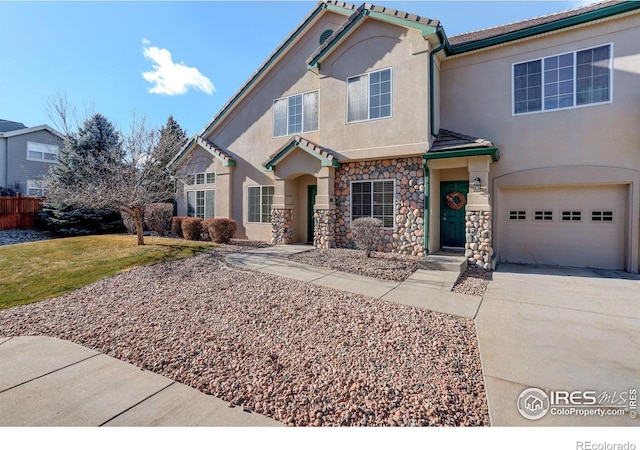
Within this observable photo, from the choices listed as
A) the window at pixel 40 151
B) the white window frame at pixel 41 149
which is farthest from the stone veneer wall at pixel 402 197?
the window at pixel 40 151

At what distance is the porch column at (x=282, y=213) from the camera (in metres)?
12.7

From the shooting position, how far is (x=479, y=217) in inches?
351

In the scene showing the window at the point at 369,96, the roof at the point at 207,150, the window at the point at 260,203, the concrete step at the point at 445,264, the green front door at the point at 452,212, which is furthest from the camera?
the roof at the point at 207,150

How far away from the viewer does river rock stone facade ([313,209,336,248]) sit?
11305 millimetres

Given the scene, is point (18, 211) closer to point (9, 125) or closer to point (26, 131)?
point (26, 131)

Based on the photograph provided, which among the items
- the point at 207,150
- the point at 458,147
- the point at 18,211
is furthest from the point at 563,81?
the point at 18,211

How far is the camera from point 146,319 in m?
5.12

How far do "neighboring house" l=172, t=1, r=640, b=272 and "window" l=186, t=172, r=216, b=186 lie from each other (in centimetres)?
445

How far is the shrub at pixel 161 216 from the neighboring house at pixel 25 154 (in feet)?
39.1

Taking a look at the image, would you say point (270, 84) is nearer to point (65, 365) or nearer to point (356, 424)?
point (65, 365)

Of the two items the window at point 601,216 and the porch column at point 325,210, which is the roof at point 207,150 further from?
the window at point 601,216

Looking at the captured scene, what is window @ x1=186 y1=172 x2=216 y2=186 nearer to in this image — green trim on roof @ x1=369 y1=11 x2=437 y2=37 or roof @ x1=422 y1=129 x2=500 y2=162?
green trim on roof @ x1=369 y1=11 x2=437 y2=37

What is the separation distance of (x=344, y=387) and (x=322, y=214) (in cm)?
855
